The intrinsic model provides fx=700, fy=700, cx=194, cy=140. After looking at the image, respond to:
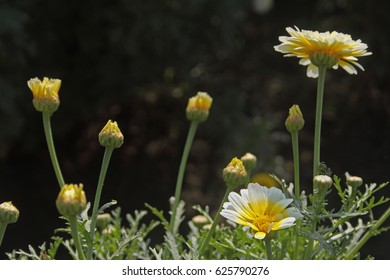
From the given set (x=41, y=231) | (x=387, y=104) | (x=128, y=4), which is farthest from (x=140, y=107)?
(x=387, y=104)

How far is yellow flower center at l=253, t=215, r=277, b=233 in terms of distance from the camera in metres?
0.61

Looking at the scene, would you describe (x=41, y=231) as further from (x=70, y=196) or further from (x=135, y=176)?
(x=70, y=196)

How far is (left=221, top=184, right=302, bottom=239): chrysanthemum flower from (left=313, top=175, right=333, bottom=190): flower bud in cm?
3

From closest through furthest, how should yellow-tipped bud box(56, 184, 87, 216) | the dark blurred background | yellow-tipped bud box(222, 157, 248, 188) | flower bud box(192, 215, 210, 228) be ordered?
yellow-tipped bud box(56, 184, 87, 216) < yellow-tipped bud box(222, 157, 248, 188) < flower bud box(192, 215, 210, 228) < the dark blurred background

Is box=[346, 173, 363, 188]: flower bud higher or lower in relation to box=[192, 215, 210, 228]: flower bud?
higher

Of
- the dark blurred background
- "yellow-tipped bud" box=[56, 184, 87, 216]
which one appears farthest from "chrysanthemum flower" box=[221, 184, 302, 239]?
the dark blurred background

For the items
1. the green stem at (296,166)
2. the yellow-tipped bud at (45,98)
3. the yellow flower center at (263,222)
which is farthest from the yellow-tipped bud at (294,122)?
the yellow-tipped bud at (45,98)

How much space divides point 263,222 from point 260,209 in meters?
0.02

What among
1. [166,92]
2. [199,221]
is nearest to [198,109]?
[199,221]

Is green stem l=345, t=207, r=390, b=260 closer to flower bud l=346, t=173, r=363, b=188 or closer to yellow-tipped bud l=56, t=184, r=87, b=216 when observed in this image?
flower bud l=346, t=173, r=363, b=188

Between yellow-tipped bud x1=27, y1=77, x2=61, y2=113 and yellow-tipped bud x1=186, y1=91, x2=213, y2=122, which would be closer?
yellow-tipped bud x1=27, y1=77, x2=61, y2=113

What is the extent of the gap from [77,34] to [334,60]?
2.15 meters

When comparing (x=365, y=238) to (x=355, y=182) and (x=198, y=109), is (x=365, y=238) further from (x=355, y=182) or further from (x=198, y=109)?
(x=198, y=109)
